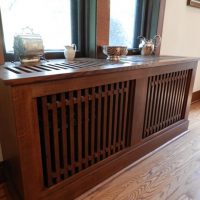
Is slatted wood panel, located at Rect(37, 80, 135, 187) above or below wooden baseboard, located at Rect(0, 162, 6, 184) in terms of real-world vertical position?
above

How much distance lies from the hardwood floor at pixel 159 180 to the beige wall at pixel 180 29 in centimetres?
116

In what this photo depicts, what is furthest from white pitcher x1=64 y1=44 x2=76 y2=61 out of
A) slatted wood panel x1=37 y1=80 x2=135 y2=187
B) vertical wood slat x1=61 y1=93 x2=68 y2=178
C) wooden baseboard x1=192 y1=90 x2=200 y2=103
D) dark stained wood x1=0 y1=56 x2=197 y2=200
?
wooden baseboard x1=192 y1=90 x2=200 y2=103

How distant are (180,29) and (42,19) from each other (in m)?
1.61

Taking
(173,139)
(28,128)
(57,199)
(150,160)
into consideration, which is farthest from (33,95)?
(173,139)

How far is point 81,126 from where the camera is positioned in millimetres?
1130

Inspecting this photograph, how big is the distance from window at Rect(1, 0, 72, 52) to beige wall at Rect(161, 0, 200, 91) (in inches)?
43.9

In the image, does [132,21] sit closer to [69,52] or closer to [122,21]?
[122,21]

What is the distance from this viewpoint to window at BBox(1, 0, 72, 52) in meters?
1.26

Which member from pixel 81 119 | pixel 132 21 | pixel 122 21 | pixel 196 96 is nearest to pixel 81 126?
pixel 81 119

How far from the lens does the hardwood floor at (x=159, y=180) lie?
1.24 metres

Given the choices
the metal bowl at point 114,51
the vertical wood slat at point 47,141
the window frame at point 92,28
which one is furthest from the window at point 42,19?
the vertical wood slat at point 47,141

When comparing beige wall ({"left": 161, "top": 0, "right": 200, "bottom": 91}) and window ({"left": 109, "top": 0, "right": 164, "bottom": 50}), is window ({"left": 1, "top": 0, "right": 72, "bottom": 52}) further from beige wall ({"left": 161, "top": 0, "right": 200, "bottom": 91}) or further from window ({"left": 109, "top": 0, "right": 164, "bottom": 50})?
beige wall ({"left": 161, "top": 0, "right": 200, "bottom": 91})

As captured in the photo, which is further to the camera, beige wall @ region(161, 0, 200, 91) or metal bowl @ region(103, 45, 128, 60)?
beige wall @ region(161, 0, 200, 91)

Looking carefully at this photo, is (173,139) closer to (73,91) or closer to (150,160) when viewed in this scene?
(150,160)
